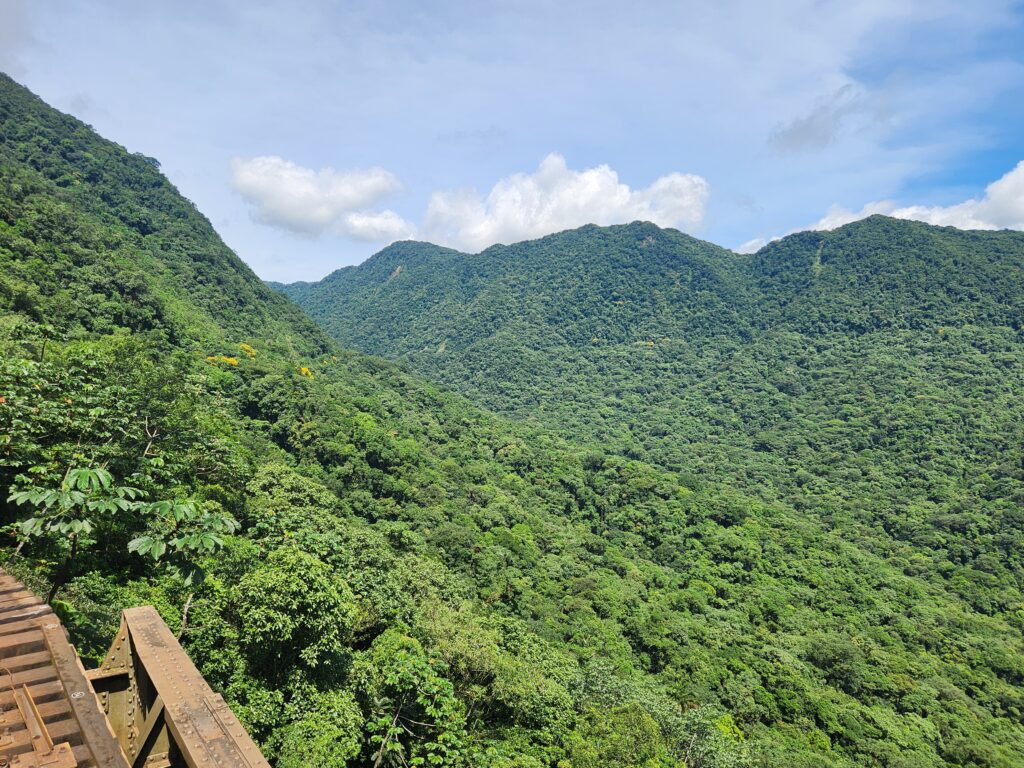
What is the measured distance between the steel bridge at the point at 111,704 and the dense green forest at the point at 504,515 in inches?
92.1

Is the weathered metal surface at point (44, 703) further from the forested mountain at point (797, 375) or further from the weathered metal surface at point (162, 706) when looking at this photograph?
the forested mountain at point (797, 375)

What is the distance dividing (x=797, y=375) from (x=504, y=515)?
3547 inches

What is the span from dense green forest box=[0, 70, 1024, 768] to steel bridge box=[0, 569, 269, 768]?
234 centimetres

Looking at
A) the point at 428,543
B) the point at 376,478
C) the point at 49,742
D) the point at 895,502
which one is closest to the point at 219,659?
the point at 49,742

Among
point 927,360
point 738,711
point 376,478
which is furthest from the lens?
point 927,360

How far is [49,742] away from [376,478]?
37532 mm

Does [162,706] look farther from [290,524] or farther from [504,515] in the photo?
[504,515]

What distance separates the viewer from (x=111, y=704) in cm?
492

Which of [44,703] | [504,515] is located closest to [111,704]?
[44,703]

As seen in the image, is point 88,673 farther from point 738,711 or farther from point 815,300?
point 815,300

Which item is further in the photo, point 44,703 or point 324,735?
point 324,735

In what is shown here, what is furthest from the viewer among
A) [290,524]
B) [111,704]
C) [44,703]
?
[290,524]

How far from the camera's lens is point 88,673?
4.90 m

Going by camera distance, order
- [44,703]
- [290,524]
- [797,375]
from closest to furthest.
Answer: [44,703] < [290,524] < [797,375]
